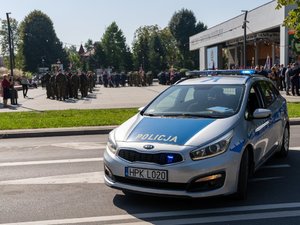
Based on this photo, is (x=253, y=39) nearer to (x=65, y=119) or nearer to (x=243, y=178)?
(x=65, y=119)

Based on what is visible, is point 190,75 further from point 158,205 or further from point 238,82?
point 158,205

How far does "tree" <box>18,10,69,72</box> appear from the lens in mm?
87000

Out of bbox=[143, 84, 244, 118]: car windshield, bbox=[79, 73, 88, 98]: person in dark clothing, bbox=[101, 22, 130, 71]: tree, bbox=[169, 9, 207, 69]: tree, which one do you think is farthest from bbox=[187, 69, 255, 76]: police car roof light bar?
bbox=[169, 9, 207, 69]: tree

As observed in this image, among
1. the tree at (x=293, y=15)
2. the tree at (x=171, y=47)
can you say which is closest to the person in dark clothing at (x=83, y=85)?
the tree at (x=293, y=15)

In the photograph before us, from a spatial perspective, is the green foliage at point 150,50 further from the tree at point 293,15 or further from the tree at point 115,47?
the tree at point 293,15

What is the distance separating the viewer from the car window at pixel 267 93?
699 cm

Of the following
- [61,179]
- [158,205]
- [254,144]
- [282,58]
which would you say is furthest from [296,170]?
[282,58]

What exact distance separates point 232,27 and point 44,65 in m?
48.6

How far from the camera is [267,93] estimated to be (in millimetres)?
7250

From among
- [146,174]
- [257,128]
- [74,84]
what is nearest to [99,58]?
[74,84]

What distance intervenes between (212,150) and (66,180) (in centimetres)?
270

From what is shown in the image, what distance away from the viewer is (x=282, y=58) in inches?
1345

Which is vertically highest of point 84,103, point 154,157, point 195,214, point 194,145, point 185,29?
point 185,29

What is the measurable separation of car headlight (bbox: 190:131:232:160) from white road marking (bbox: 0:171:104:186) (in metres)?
2.11
